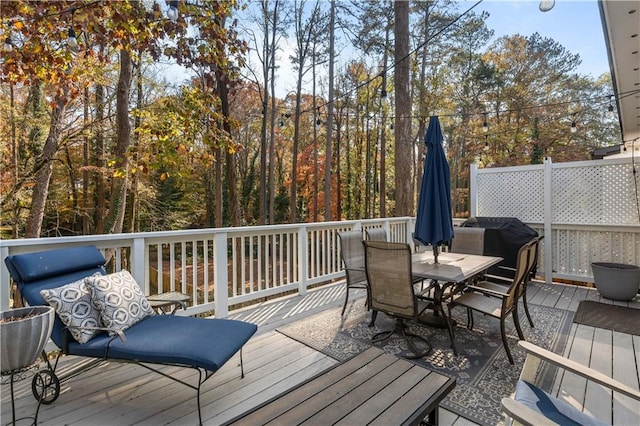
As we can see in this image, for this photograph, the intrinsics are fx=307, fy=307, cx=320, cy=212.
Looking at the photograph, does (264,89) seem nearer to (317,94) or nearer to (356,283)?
(317,94)

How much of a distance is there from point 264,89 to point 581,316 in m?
11.2

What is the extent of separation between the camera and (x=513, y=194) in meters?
5.70

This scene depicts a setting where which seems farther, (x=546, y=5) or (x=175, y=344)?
(x=546, y=5)

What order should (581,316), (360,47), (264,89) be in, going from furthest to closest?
(264,89) → (360,47) → (581,316)

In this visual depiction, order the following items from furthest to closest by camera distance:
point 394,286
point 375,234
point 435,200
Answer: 1. point 375,234
2. point 435,200
3. point 394,286

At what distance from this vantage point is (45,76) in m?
4.41

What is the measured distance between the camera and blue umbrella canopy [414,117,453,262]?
11.5 ft

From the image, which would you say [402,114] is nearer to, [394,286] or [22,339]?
[394,286]

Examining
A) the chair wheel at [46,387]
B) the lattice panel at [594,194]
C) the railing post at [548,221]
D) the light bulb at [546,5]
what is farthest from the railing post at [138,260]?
the lattice panel at [594,194]

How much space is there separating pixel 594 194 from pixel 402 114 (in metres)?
3.59

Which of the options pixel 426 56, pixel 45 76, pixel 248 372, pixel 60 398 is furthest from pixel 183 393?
pixel 426 56

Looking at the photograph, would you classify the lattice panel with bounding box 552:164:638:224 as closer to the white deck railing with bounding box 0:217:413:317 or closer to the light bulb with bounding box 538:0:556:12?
the white deck railing with bounding box 0:217:413:317

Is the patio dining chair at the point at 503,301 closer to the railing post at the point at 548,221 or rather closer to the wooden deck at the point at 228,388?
the wooden deck at the point at 228,388

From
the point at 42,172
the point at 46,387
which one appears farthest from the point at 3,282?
the point at 42,172
